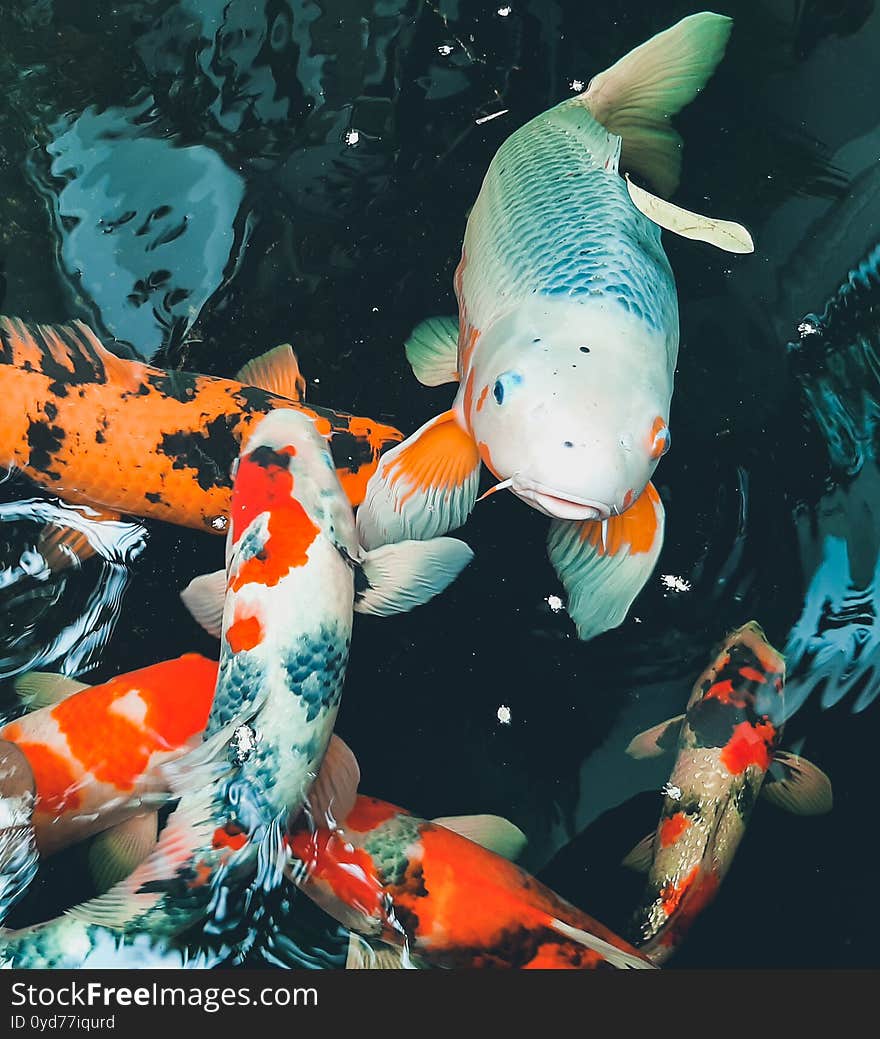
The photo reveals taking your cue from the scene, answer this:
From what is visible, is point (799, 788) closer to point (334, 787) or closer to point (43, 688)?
point (334, 787)

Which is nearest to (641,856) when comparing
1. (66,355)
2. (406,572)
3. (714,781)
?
(714,781)

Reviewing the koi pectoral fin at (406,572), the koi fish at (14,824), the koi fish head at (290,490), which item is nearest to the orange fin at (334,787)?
the koi pectoral fin at (406,572)

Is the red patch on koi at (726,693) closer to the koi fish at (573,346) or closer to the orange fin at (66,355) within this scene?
the koi fish at (573,346)

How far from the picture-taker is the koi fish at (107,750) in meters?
2.11

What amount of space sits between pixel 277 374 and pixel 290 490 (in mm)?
544

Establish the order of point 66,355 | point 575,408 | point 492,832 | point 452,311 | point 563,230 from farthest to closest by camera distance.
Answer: point 452,311 < point 66,355 < point 492,832 < point 563,230 < point 575,408

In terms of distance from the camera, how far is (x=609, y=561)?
241cm

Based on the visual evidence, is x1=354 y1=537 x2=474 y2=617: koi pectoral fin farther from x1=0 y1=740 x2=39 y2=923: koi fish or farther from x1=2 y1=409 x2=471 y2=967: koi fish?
x1=0 y1=740 x2=39 y2=923: koi fish

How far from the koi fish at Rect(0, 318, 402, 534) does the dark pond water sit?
15 cm

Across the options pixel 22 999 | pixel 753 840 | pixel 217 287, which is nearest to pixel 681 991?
pixel 753 840

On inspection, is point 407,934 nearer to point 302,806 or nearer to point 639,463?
point 302,806

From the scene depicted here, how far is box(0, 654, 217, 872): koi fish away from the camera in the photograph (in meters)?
2.11

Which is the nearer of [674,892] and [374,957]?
[374,957]

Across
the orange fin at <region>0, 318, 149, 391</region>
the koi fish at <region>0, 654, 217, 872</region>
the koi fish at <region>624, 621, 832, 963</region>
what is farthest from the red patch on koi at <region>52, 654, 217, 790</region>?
the koi fish at <region>624, 621, 832, 963</region>
